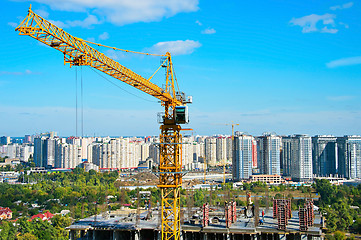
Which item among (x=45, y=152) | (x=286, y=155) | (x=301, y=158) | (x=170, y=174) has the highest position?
(x=170, y=174)

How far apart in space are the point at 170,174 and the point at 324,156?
156ft

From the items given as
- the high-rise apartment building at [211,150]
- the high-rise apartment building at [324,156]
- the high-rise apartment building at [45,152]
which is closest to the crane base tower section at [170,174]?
the high-rise apartment building at [324,156]

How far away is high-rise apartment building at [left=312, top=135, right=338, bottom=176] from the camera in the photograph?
5703cm

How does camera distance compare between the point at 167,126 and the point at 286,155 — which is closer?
the point at 167,126

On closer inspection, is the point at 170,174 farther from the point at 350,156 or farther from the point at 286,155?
the point at 286,155

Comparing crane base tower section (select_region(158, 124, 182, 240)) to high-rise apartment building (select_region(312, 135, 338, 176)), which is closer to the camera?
crane base tower section (select_region(158, 124, 182, 240))

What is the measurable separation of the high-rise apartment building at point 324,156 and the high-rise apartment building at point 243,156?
417 inches

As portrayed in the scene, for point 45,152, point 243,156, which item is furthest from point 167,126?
point 45,152

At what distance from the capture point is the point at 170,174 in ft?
53.5

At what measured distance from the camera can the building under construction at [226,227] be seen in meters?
15.5

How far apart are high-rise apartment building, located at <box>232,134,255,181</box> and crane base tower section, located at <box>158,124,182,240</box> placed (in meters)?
40.5

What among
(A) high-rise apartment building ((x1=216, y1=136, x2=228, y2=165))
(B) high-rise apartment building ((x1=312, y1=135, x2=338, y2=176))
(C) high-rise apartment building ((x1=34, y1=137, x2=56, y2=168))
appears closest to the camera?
(B) high-rise apartment building ((x1=312, y1=135, x2=338, y2=176))

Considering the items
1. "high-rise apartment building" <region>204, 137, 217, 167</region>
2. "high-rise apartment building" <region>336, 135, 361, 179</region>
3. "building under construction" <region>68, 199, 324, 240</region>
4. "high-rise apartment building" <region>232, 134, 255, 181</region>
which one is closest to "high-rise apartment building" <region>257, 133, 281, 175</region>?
"high-rise apartment building" <region>232, 134, 255, 181</region>

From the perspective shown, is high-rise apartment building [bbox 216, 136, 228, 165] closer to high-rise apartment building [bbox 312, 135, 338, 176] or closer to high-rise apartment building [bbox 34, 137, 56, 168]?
high-rise apartment building [bbox 312, 135, 338, 176]
